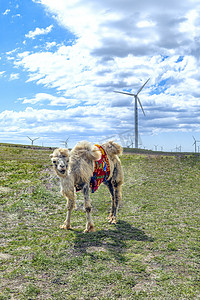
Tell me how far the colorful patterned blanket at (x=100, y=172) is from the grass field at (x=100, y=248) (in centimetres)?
175

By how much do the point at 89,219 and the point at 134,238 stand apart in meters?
1.82

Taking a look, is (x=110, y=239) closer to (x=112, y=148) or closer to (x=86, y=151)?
(x=86, y=151)

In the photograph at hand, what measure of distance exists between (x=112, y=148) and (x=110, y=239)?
4623 millimetres

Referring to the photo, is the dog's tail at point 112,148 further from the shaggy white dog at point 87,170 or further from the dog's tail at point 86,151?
the dog's tail at point 86,151

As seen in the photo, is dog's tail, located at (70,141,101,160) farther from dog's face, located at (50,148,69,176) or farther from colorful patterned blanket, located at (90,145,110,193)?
dog's face, located at (50,148,69,176)

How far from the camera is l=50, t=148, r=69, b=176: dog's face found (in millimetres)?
9945

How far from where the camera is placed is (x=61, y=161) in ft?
32.7

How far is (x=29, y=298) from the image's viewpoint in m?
5.96

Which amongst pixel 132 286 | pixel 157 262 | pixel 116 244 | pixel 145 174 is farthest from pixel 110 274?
pixel 145 174

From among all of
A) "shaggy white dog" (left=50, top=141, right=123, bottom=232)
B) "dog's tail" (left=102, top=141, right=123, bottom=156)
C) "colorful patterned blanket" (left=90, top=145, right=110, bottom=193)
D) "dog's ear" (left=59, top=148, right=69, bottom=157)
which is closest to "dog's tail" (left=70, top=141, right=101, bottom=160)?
"shaggy white dog" (left=50, top=141, right=123, bottom=232)

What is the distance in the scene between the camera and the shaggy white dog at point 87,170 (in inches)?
404

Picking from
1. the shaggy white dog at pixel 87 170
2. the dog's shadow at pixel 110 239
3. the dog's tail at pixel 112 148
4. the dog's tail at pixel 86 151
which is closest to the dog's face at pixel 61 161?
the shaggy white dog at pixel 87 170

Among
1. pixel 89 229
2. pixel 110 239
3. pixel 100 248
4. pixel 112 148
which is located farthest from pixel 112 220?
pixel 100 248

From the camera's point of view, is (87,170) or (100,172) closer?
(87,170)
